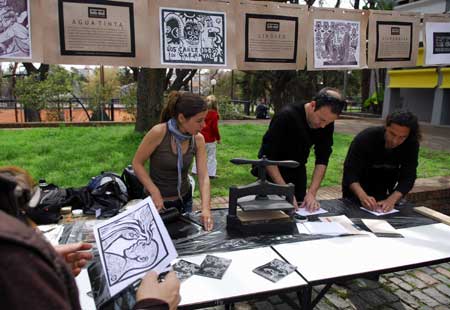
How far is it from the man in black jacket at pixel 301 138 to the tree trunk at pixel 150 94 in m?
5.26

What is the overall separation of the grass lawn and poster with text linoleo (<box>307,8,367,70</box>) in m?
2.31

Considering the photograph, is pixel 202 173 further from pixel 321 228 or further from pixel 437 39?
pixel 437 39

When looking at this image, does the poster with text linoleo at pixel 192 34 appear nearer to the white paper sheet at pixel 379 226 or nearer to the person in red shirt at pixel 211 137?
the white paper sheet at pixel 379 226

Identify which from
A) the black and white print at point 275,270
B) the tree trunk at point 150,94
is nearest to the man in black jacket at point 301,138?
the black and white print at point 275,270

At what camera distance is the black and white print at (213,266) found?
169cm

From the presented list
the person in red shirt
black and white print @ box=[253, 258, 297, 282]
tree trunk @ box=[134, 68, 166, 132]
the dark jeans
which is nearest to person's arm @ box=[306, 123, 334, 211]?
the dark jeans

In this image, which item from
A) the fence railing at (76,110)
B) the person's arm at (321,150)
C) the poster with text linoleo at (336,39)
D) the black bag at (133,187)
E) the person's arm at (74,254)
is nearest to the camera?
the person's arm at (74,254)

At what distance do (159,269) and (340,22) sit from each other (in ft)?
8.50

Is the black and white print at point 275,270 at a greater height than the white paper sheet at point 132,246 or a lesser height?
lesser

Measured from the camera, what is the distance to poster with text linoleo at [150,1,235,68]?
2598 millimetres

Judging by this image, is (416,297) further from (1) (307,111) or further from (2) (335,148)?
(2) (335,148)

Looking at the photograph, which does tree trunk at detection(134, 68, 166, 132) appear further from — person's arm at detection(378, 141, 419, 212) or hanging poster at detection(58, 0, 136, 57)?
person's arm at detection(378, 141, 419, 212)

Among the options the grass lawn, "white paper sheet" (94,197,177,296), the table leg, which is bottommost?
the grass lawn

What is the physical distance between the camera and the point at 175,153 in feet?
8.14
